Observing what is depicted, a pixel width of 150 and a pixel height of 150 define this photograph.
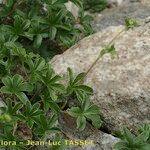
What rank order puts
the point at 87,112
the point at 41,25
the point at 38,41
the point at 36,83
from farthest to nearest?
the point at 41,25 → the point at 38,41 → the point at 36,83 → the point at 87,112

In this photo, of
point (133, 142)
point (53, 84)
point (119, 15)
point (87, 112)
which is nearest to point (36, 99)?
point (53, 84)

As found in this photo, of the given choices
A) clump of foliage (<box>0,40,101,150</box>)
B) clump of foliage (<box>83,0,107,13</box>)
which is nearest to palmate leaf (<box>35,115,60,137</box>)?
clump of foliage (<box>0,40,101,150</box>)

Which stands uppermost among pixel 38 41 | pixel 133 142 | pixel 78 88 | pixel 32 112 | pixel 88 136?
pixel 38 41

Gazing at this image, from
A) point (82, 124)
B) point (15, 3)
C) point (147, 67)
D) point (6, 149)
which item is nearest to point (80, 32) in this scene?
point (15, 3)

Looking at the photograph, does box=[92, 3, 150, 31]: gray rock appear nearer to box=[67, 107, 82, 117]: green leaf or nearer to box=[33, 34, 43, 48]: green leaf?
box=[33, 34, 43, 48]: green leaf

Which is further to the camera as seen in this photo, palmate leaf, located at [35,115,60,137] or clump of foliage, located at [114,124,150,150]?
palmate leaf, located at [35,115,60,137]

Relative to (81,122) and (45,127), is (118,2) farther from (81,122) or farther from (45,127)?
(45,127)
